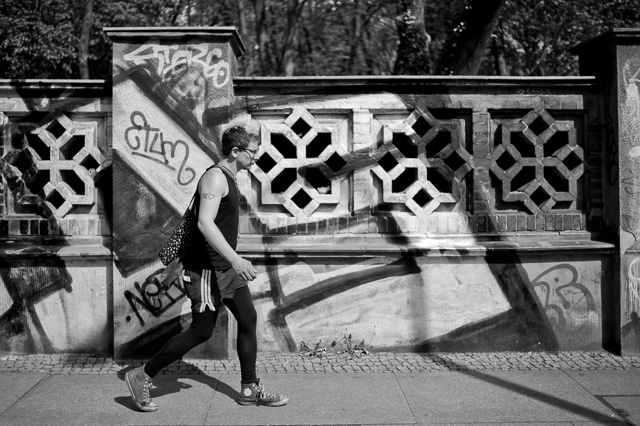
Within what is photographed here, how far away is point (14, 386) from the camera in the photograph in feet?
17.3

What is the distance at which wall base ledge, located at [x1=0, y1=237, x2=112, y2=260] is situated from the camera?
19.6 feet

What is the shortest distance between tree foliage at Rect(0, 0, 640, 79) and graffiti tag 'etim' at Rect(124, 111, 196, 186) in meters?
6.24

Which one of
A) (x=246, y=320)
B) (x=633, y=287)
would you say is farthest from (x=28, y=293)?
(x=633, y=287)

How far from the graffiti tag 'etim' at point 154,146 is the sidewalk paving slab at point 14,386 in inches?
72.8

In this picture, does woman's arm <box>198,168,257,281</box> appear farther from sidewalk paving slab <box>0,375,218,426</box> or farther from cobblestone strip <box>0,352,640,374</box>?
cobblestone strip <box>0,352,640,374</box>

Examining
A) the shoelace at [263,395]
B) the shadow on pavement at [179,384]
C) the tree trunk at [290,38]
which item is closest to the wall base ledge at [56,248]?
the shadow on pavement at [179,384]

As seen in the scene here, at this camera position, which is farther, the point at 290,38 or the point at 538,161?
the point at 290,38

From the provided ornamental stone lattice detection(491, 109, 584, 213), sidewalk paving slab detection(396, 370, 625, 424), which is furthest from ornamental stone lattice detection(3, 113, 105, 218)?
ornamental stone lattice detection(491, 109, 584, 213)

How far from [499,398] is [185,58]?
3526 millimetres

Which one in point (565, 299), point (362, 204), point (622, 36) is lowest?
point (565, 299)

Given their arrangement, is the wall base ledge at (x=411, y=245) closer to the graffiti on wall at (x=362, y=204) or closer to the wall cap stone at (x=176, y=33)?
the graffiti on wall at (x=362, y=204)

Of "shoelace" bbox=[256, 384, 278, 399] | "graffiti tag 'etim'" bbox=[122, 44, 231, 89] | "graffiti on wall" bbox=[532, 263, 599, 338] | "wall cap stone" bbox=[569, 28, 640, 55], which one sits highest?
"wall cap stone" bbox=[569, 28, 640, 55]

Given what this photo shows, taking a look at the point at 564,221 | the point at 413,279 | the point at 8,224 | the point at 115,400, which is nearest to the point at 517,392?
the point at 413,279

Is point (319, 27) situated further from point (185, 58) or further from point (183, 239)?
point (183, 239)
